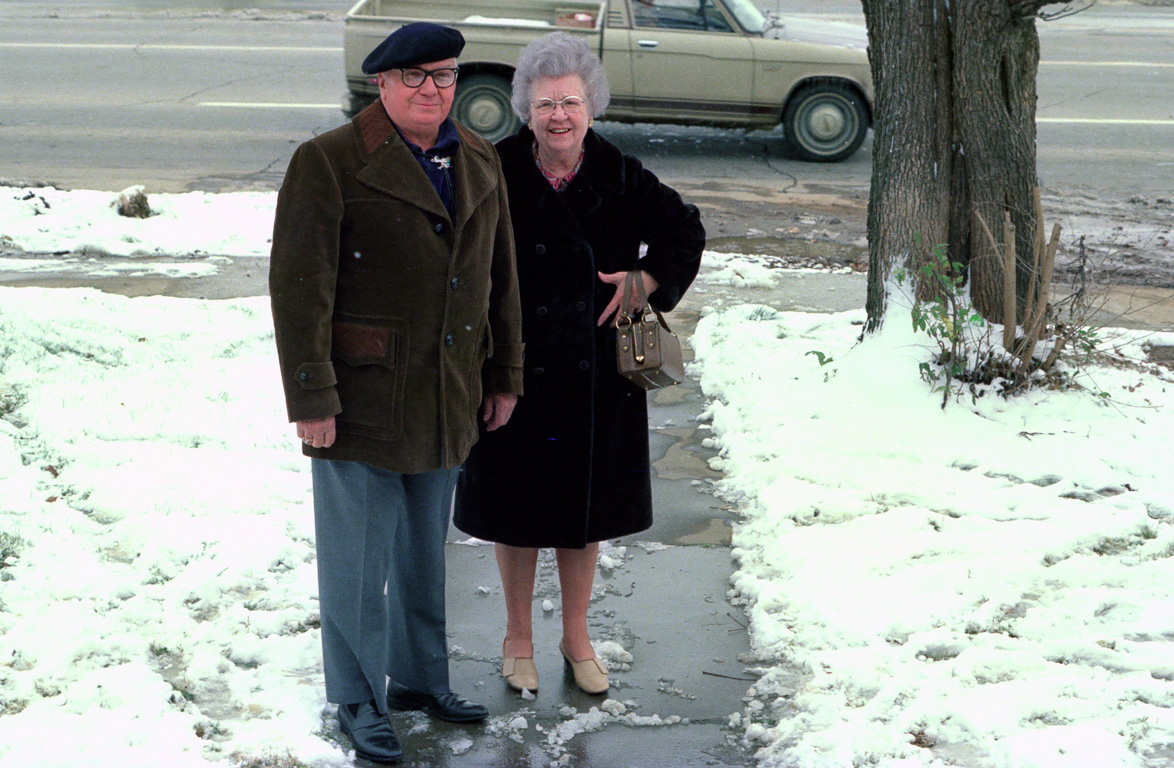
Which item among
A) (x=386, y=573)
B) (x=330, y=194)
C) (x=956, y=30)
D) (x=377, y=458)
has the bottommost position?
(x=386, y=573)

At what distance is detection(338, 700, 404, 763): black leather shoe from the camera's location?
3.05m

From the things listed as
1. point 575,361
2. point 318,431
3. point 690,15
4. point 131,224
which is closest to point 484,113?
point 690,15

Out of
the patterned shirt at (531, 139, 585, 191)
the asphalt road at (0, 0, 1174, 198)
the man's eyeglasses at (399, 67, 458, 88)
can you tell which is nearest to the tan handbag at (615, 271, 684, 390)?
the patterned shirt at (531, 139, 585, 191)

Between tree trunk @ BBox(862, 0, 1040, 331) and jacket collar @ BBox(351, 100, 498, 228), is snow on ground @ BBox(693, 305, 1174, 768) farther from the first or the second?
jacket collar @ BBox(351, 100, 498, 228)

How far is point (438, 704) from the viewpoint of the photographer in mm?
3307

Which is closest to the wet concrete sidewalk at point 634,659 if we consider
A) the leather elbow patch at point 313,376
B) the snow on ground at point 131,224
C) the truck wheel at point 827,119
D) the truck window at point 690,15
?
the leather elbow patch at point 313,376

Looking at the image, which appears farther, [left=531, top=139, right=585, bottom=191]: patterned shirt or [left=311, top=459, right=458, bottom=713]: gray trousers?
[left=531, top=139, right=585, bottom=191]: patterned shirt

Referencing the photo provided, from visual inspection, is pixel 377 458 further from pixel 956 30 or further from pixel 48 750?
pixel 956 30

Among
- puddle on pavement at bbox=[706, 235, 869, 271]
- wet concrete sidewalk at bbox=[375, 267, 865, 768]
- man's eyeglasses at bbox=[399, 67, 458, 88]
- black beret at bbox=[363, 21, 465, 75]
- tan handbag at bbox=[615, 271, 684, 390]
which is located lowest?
wet concrete sidewalk at bbox=[375, 267, 865, 768]

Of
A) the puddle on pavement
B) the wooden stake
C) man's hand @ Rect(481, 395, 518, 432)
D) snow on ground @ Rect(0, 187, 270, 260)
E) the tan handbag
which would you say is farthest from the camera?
the puddle on pavement

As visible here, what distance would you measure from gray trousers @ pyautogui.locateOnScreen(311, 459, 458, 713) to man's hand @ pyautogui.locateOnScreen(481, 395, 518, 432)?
0.17m

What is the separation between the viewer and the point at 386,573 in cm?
316

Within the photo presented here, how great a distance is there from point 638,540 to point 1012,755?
177 centimetres

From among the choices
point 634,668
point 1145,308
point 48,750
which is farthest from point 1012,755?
point 1145,308
